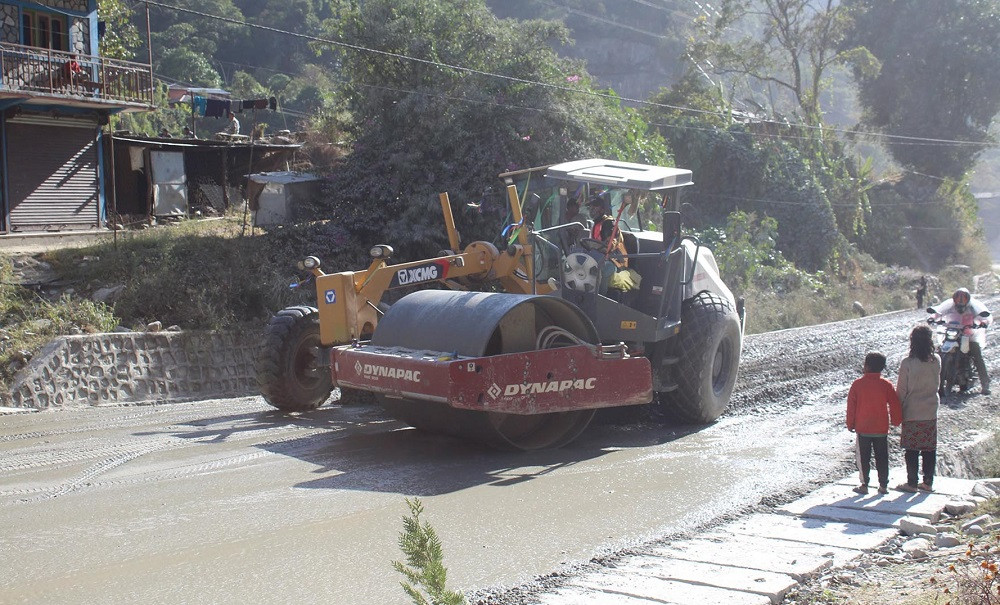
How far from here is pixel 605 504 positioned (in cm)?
729

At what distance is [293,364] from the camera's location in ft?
34.6

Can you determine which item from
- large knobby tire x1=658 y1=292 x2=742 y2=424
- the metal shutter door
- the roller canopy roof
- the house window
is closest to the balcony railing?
the house window

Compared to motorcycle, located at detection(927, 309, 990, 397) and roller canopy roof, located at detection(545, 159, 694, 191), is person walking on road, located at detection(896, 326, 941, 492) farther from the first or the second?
motorcycle, located at detection(927, 309, 990, 397)

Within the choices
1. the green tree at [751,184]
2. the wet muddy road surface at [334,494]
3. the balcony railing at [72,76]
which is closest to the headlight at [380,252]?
the wet muddy road surface at [334,494]

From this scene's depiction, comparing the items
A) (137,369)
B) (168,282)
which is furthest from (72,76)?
(137,369)

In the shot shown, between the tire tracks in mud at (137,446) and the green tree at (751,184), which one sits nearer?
the tire tracks in mud at (137,446)

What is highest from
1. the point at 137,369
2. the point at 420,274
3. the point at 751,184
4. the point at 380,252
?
the point at 751,184

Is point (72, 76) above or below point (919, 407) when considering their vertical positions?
above

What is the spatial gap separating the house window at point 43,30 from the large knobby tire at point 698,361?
1533cm

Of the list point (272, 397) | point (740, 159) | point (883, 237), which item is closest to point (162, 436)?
point (272, 397)

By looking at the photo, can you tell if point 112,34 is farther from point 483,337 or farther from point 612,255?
point 483,337

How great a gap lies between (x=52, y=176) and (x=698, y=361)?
15.5m

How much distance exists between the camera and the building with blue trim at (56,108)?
19.3m

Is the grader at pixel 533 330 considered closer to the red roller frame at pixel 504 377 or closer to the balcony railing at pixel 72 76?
the red roller frame at pixel 504 377
